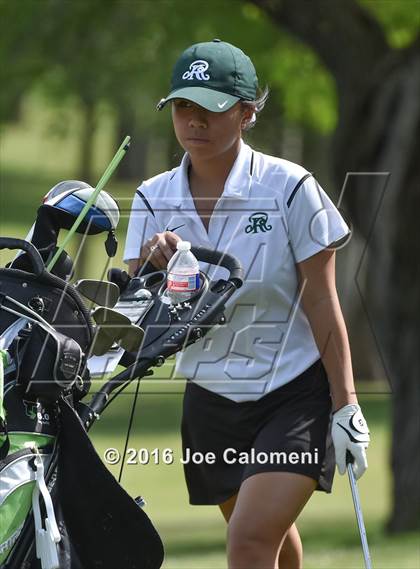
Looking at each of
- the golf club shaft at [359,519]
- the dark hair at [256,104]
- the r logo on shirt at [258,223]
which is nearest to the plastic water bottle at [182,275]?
the r logo on shirt at [258,223]

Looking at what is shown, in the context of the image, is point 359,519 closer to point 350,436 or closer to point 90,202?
point 350,436

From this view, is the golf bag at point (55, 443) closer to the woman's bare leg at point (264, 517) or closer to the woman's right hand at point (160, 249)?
the woman's right hand at point (160, 249)

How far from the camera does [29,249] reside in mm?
3773

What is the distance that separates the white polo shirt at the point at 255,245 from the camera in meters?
4.52

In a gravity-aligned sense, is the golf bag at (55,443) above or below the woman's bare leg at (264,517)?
above

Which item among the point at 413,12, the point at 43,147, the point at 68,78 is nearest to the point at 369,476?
the point at 68,78

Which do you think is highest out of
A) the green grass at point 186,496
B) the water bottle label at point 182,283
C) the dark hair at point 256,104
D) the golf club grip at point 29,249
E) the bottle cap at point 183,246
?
the dark hair at point 256,104

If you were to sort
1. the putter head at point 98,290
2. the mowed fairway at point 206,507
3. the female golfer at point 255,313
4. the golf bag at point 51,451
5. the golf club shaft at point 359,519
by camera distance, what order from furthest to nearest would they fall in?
the mowed fairway at point 206,507 → the female golfer at point 255,313 → the golf club shaft at point 359,519 → the putter head at point 98,290 → the golf bag at point 51,451

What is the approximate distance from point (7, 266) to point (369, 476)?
626 inches

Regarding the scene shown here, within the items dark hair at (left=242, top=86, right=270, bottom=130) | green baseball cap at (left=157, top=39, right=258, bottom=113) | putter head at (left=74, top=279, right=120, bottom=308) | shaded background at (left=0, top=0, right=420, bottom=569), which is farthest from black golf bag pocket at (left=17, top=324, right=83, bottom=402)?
shaded background at (left=0, top=0, right=420, bottom=569)

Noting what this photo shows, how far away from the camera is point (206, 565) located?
7.80 m

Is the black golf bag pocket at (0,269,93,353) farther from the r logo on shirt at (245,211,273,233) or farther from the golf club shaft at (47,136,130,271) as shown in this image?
the r logo on shirt at (245,211,273,233)

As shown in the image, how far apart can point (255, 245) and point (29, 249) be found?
103 centimetres

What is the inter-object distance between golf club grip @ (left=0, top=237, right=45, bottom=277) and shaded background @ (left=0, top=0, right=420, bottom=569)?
1.58 m
